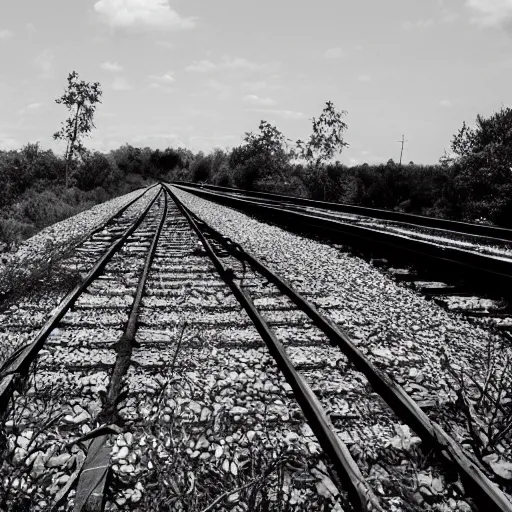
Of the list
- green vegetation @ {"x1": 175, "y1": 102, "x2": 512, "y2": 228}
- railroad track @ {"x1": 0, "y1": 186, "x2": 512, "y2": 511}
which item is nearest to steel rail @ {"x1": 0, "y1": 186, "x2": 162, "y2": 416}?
railroad track @ {"x1": 0, "y1": 186, "x2": 512, "y2": 511}

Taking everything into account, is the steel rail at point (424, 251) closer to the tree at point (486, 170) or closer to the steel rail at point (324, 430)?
the steel rail at point (324, 430)

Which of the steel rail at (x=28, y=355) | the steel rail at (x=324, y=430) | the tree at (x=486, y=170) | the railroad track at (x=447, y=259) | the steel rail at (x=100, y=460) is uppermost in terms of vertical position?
the tree at (x=486, y=170)

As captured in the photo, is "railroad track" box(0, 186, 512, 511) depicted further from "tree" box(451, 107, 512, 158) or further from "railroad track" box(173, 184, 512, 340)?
"tree" box(451, 107, 512, 158)

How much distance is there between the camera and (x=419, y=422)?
2.48 metres

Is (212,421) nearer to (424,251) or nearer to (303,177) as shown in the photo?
(424,251)

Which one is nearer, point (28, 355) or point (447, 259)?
point (28, 355)

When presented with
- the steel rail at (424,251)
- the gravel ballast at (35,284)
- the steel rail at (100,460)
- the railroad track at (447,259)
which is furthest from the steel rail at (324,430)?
the steel rail at (424,251)

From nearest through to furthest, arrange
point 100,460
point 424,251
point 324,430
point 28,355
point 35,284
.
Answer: point 100,460 → point 324,430 → point 28,355 → point 35,284 → point 424,251

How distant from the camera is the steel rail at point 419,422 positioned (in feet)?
6.22

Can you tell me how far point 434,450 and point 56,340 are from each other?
3127mm

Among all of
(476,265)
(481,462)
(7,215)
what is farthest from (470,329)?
(7,215)

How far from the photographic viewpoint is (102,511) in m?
1.86

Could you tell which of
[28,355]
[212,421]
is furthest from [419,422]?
[28,355]

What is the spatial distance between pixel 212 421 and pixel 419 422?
1.22 m
